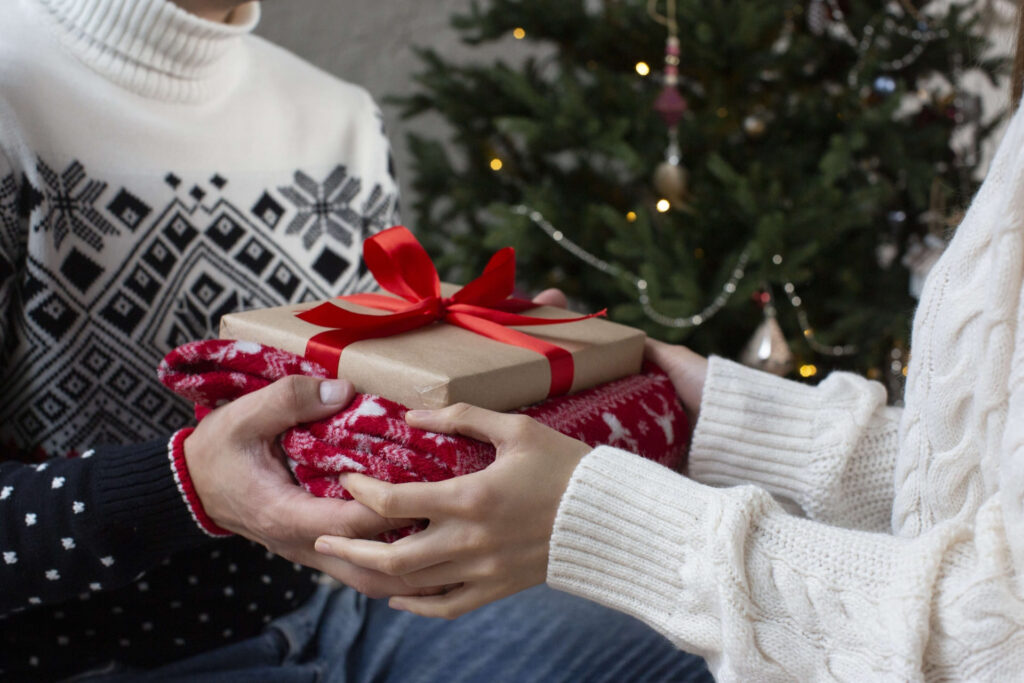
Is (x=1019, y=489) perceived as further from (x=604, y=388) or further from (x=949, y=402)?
(x=604, y=388)

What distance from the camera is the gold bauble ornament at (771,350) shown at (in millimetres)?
1510

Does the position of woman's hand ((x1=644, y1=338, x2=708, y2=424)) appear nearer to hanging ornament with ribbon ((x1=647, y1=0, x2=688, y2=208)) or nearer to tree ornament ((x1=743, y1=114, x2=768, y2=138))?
hanging ornament with ribbon ((x1=647, y1=0, x2=688, y2=208))

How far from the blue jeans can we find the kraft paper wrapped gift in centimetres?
27

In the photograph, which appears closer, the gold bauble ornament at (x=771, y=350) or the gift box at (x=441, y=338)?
the gift box at (x=441, y=338)

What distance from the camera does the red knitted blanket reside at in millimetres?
556

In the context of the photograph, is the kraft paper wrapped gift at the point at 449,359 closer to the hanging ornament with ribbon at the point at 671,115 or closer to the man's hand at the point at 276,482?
the man's hand at the point at 276,482

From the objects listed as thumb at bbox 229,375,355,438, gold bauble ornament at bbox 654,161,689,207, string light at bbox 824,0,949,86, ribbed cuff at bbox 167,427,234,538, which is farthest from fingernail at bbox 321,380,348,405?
string light at bbox 824,0,949,86

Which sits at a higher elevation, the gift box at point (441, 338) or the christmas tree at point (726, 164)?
the christmas tree at point (726, 164)

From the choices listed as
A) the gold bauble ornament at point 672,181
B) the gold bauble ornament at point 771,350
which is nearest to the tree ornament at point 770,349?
the gold bauble ornament at point 771,350

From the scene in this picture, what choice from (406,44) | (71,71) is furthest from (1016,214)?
(406,44)

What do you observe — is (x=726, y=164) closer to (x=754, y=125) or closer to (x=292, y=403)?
(x=754, y=125)

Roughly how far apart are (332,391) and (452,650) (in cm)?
36

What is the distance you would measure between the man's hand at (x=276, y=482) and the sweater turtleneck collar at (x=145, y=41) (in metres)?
0.41

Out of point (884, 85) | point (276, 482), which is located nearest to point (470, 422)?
point (276, 482)
